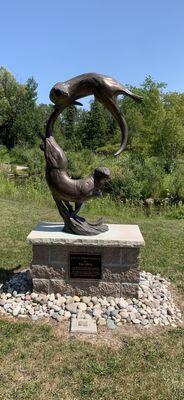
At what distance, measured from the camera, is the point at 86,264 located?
569 centimetres

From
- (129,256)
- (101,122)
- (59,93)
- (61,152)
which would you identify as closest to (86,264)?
(129,256)

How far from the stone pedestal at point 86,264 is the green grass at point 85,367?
32.4 inches

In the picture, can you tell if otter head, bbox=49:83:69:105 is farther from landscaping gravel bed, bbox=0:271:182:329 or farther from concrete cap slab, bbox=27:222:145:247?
landscaping gravel bed, bbox=0:271:182:329

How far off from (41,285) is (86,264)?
0.70m

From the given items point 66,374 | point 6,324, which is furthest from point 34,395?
point 6,324

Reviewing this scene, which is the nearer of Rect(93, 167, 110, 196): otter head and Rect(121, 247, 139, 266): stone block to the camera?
Rect(121, 247, 139, 266): stone block

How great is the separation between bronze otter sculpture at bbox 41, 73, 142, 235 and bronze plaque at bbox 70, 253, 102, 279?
1.15ft

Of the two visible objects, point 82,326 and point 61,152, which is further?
point 61,152

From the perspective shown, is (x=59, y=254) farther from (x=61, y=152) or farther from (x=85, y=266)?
(x=61, y=152)

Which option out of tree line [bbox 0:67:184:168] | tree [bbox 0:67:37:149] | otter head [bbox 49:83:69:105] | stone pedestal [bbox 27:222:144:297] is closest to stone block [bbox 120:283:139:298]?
stone pedestal [bbox 27:222:144:297]

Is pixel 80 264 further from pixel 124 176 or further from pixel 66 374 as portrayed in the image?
pixel 124 176

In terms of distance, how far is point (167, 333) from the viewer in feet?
16.8

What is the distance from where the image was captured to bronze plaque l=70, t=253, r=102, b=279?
18.6ft

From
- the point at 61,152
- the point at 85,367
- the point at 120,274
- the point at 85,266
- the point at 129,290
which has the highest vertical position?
the point at 61,152
